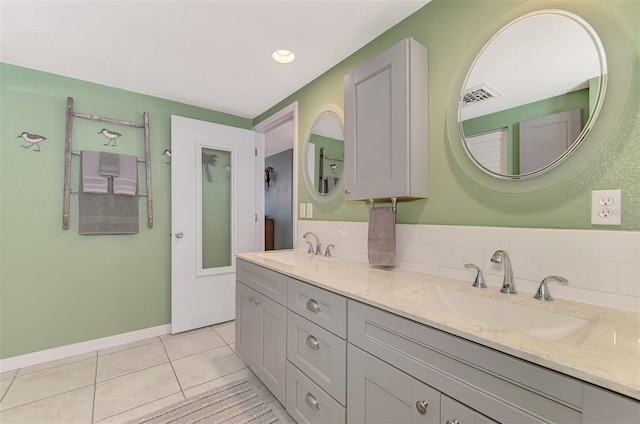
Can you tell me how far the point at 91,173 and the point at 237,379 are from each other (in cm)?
203

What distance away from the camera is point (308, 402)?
1.29m

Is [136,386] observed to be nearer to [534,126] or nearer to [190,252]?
[190,252]

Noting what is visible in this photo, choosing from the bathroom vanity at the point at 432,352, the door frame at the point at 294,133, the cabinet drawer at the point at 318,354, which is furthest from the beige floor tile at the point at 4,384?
the door frame at the point at 294,133

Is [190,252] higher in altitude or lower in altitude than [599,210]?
lower

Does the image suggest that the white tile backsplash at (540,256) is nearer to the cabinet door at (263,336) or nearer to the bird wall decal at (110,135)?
the cabinet door at (263,336)

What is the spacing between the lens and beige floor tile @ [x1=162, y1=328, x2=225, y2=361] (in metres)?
2.26

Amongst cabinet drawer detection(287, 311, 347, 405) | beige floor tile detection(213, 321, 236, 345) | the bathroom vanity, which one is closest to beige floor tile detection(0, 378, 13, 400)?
beige floor tile detection(213, 321, 236, 345)

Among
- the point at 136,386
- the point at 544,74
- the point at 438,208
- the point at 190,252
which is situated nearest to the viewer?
the point at 544,74

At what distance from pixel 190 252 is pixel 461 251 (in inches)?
94.8

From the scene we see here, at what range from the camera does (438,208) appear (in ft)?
4.60

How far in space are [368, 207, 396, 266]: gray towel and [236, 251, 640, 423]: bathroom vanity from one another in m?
0.08

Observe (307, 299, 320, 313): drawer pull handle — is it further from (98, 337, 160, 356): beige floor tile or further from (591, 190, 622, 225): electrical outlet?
(98, 337, 160, 356): beige floor tile

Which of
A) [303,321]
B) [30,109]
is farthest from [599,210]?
[30,109]

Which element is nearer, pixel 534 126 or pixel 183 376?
pixel 534 126
